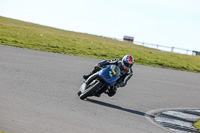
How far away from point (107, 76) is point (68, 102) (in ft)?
4.01

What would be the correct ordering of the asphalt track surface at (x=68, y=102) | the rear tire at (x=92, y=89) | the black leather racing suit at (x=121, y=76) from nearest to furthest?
the asphalt track surface at (x=68, y=102)
the rear tire at (x=92, y=89)
the black leather racing suit at (x=121, y=76)

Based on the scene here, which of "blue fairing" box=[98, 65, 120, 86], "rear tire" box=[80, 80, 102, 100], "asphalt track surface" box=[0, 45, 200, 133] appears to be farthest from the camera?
"blue fairing" box=[98, 65, 120, 86]

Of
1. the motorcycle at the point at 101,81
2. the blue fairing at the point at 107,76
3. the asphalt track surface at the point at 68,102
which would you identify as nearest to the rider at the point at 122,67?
the motorcycle at the point at 101,81

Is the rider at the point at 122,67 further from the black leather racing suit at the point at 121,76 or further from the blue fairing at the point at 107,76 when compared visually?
the blue fairing at the point at 107,76

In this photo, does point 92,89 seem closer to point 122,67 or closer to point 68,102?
point 68,102

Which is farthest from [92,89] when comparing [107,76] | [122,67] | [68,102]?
[122,67]

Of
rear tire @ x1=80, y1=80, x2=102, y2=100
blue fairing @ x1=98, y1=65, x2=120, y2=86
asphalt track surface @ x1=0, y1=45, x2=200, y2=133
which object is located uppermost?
blue fairing @ x1=98, y1=65, x2=120, y2=86

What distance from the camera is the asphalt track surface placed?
6.84 metres

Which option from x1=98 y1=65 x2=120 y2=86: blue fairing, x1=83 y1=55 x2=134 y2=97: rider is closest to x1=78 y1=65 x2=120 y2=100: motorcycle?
x1=98 y1=65 x2=120 y2=86: blue fairing

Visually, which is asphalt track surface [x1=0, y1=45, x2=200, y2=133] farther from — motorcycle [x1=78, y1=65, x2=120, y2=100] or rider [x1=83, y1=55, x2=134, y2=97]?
rider [x1=83, y1=55, x2=134, y2=97]

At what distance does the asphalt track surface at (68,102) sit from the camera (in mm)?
6844

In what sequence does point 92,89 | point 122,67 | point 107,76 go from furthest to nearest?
1. point 122,67
2. point 107,76
3. point 92,89

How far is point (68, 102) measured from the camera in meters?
9.32

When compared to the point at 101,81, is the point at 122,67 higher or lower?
higher
